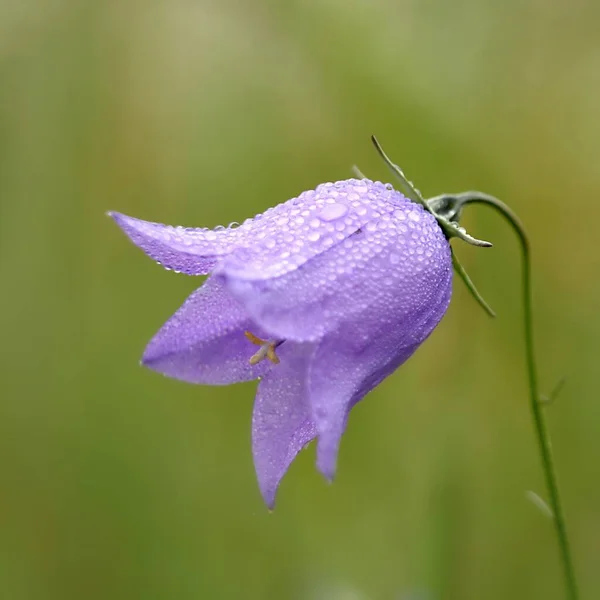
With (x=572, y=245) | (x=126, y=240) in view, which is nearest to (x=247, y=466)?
(x=126, y=240)

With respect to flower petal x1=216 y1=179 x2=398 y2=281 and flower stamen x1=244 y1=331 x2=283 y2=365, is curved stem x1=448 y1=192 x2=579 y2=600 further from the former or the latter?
flower stamen x1=244 y1=331 x2=283 y2=365

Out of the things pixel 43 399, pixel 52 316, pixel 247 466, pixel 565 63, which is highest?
pixel 565 63

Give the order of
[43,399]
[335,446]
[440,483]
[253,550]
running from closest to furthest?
1. [335,446]
2. [440,483]
3. [253,550]
4. [43,399]

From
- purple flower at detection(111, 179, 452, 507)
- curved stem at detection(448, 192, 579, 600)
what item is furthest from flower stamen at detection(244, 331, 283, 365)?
curved stem at detection(448, 192, 579, 600)

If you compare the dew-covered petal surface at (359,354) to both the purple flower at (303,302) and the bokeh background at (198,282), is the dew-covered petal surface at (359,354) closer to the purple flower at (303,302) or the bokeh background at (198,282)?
the purple flower at (303,302)

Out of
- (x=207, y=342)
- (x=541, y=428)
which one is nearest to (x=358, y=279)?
(x=207, y=342)

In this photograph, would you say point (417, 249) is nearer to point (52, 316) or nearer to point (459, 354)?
point (459, 354)
